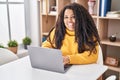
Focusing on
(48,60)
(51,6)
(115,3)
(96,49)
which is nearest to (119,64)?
(115,3)

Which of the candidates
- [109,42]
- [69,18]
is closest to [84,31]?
[69,18]

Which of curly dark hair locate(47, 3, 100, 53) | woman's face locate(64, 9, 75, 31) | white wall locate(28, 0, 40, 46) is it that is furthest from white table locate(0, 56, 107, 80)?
→ white wall locate(28, 0, 40, 46)

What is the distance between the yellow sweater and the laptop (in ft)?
0.37

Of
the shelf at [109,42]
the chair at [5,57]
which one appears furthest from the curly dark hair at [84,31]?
the shelf at [109,42]

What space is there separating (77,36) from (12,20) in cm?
173

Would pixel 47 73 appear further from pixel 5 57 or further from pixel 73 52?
pixel 5 57

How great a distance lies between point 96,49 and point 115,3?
1.30 meters

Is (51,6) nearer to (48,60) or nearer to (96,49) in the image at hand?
(96,49)

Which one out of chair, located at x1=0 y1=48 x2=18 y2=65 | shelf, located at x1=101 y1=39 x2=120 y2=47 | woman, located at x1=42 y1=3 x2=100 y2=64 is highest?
woman, located at x1=42 y1=3 x2=100 y2=64

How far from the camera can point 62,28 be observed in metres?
1.68

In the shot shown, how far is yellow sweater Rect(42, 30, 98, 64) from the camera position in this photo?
4.62 ft

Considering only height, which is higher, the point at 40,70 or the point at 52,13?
the point at 52,13

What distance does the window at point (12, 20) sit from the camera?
282 cm

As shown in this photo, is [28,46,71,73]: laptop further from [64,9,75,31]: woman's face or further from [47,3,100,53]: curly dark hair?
[64,9,75,31]: woman's face
